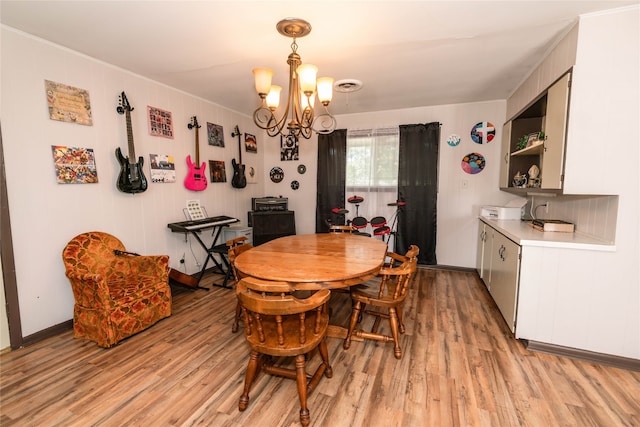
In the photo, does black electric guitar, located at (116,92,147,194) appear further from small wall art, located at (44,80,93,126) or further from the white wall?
small wall art, located at (44,80,93,126)

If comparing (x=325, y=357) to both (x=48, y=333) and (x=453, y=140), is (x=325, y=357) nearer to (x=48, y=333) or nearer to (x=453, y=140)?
(x=48, y=333)

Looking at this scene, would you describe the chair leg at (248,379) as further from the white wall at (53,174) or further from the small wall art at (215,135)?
the small wall art at (215,135)

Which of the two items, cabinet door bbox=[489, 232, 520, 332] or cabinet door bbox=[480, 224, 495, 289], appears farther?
cabinet door bbox=[480, 224, 495, 289]

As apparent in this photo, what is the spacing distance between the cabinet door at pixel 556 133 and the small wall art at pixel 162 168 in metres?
3.85

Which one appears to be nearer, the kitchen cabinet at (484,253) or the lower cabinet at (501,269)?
the lower cabinet at (501,269)

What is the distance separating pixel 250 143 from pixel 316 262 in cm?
343

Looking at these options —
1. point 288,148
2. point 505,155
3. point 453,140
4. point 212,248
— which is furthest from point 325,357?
point 288,148

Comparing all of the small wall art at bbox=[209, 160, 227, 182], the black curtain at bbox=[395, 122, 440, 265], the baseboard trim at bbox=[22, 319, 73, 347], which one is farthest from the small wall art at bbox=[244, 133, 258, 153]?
the baseboard trim at bbox=[22, 319, 73, 347]

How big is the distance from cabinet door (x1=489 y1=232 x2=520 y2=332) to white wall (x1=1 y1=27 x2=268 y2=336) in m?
3.61

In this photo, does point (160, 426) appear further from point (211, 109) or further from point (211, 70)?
point (211, 109)

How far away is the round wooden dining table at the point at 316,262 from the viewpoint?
1.75 m

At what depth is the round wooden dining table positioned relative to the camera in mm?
1755

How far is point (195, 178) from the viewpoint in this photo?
3744 mm

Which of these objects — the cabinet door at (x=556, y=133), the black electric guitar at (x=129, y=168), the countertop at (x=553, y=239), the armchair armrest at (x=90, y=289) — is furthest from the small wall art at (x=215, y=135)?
the cabinet door at (x=556, y=133)
